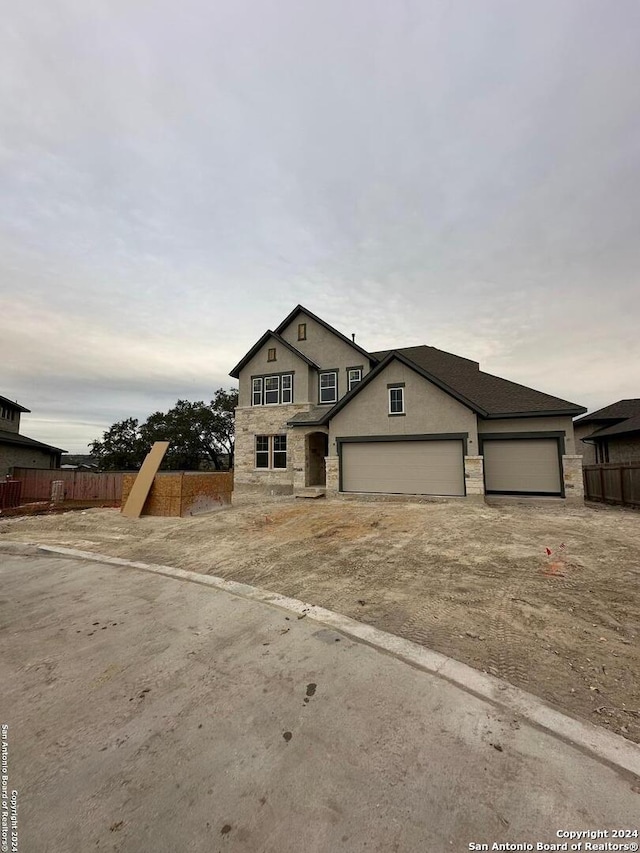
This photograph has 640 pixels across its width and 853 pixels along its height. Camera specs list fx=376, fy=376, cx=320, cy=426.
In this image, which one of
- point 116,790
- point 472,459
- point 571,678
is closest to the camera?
point 116,790

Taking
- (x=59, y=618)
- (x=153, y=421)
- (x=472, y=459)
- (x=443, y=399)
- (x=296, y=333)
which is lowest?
(x=59, y=618)

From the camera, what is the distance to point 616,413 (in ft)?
84.4

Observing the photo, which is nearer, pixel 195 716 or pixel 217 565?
pixel 195 716

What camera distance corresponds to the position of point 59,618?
16.5 ft

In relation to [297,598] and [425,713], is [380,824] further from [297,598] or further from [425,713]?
[297,598]

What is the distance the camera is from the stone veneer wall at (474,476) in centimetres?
1556

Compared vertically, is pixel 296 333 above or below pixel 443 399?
above

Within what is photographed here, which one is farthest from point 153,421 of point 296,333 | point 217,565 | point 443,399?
point 217,565

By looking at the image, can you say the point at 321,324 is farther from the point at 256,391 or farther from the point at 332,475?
the point at 332,475

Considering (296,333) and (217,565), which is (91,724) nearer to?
(217,565)

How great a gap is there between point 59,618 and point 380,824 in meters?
4.89

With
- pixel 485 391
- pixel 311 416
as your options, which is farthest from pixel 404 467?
pixel 311 416

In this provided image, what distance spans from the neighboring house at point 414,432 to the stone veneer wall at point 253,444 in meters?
0.09

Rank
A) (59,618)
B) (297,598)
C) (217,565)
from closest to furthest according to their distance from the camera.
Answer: (59,618)
(297,598)
(217,565)
